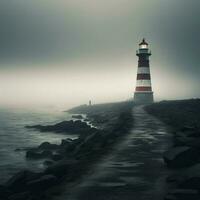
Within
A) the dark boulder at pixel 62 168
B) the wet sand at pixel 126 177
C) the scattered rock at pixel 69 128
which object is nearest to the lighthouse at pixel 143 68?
the scattered rock at pixel 69 128

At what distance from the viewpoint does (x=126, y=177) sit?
14.3 m

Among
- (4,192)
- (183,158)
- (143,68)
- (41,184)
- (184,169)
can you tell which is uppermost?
(143,68)

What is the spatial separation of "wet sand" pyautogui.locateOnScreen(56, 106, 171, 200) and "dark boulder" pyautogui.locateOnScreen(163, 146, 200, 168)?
0.38 meters

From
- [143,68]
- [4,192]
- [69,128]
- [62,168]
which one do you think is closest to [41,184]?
[4,192]

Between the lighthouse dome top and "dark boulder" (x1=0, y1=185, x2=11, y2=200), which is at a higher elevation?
the lighthouse dome top

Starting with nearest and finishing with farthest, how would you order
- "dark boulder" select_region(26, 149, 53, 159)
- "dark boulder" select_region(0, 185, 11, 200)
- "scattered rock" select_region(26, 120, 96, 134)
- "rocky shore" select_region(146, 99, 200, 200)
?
"rocky shore" select_region(146, 99, 200, 200) → "dark boulder" select_region(0, 185, 11, 200) → "dark boulder" select_region(26, 149, 53, 159) → "scattered rock" select_region(26, 120, 96, 134)

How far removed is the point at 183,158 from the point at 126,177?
92.7 inches

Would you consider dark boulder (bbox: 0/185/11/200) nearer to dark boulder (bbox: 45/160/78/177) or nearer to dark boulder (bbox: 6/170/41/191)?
dark boulder (bbox: 6/170/41/191)

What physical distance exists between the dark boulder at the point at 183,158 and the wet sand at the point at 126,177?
15.1 inches

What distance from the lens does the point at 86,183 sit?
13.5 meters

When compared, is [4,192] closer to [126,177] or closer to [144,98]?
[126,177]

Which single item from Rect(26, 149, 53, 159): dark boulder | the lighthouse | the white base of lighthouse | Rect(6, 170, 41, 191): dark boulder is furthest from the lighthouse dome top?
Rect(6, 170, 41, 191): dark boulder

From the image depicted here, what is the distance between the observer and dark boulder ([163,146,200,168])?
15.2 m

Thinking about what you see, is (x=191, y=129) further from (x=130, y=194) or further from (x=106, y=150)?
(x=130, y=194)
